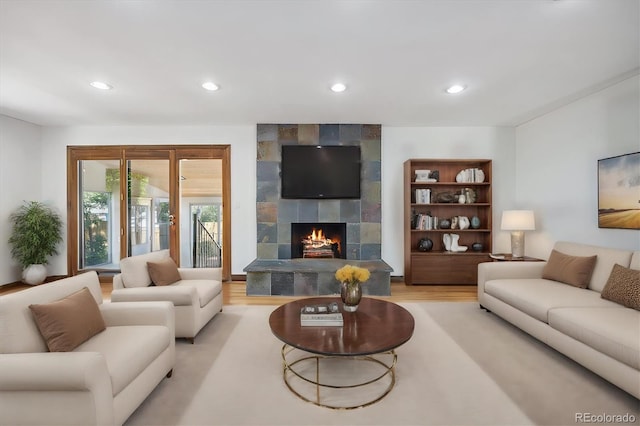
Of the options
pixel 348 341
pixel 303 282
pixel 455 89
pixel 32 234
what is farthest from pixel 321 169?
pixel 32 234

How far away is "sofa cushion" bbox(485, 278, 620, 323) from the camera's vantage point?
2420 mm

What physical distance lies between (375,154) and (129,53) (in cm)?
347

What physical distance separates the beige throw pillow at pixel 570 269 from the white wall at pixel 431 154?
182 cm

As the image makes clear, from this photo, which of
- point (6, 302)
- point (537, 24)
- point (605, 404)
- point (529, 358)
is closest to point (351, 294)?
point (529, 358)

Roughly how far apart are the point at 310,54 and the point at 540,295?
2.98 m

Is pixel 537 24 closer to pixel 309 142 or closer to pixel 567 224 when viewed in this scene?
pixel 567 224

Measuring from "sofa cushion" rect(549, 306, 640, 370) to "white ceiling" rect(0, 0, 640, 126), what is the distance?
215cm

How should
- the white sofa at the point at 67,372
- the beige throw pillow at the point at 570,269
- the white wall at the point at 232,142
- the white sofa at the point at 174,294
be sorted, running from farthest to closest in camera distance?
1. the white wall at the point at 232,142
2. the beige throw pillow at the point at 570,269
3. the white sofa at the point at 174,294
4. the white sofa at the point at 67,372

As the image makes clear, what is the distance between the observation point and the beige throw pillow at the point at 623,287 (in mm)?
2270

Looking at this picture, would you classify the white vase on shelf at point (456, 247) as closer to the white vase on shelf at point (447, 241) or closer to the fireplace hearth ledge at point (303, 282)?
the white vase on shelf at point (447, 241)

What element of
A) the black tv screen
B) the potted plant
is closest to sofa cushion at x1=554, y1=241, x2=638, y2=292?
the black tv screen

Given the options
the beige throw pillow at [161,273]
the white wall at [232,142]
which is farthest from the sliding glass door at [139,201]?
the beige throw pillow at [161,273]

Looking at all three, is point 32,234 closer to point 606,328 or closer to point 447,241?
point 447,241

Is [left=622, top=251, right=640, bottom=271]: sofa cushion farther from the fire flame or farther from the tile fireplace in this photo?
the fire flame
